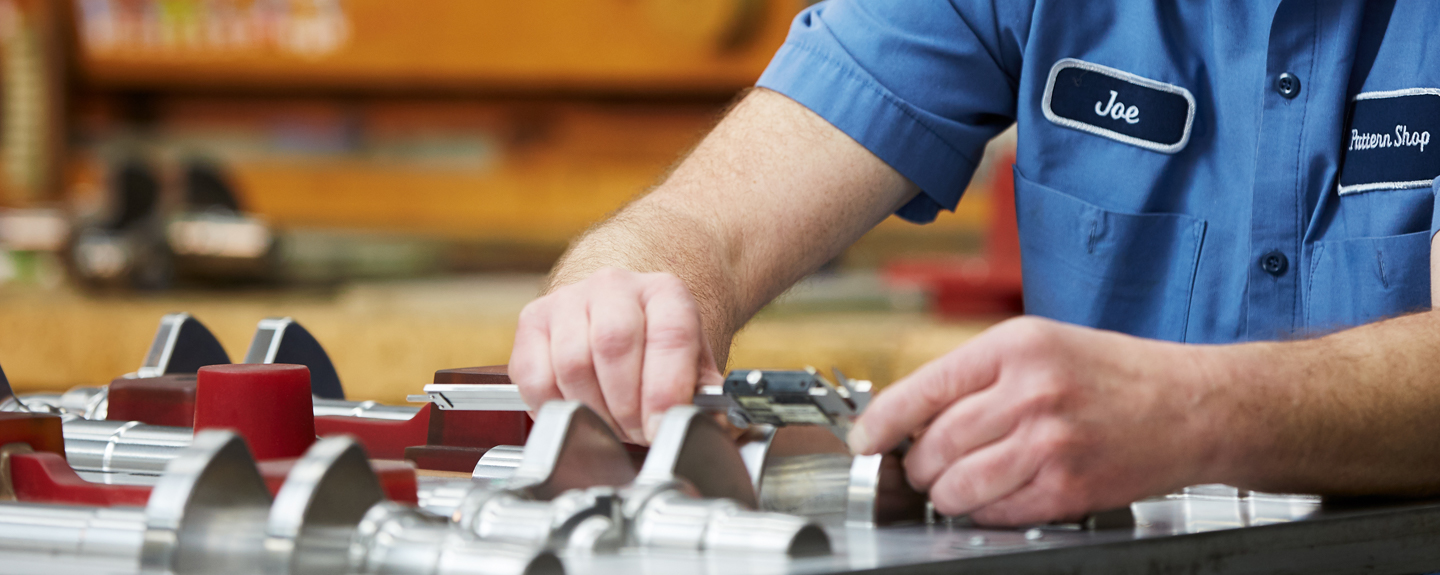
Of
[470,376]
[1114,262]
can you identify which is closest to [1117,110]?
[1114,262]

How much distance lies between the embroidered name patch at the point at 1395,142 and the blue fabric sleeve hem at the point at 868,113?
1.09 feet

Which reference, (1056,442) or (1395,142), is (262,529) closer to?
(1056,442)

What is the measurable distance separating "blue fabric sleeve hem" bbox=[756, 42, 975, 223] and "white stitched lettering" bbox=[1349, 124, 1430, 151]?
34 cm

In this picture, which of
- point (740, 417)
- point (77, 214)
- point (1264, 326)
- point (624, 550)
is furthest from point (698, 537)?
point (77, 214)

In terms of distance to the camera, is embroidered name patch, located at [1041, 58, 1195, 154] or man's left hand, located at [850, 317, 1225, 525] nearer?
man's left hand, located at [850, 317, 1225, 525]

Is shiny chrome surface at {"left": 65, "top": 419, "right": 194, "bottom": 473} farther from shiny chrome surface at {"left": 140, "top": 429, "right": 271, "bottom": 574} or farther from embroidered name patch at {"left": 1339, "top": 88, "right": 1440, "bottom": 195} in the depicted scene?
embroidered name patch at {"left": 1339, "top": 88, "right": 1440, "bottom": 195}

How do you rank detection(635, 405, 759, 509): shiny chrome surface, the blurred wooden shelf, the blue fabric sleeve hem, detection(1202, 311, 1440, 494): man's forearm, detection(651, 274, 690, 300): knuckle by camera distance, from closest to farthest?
detection(635, 405, 759, 509): shiny chrome surface < detection(1202, 311, 1440, 494): man's forearm < detection(651, 274, 690, 300): knuckle < the blue fabric sleeve hem < the blurred wooden shelf

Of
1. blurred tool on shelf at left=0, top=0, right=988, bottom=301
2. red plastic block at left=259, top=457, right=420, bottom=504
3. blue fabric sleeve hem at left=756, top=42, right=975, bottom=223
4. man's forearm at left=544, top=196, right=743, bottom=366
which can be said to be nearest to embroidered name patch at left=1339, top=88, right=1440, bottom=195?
blue fabric sleeve hem at left=756, top=42, right=975, bottom=223

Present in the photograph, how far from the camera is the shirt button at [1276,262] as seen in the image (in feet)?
3.50

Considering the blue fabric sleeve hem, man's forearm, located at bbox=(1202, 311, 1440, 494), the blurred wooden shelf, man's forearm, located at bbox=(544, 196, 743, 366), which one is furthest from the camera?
the blurred wooden shelf

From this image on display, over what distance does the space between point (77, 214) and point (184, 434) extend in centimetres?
242

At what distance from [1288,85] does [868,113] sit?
340mm

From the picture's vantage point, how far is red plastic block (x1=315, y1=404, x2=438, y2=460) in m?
0.76

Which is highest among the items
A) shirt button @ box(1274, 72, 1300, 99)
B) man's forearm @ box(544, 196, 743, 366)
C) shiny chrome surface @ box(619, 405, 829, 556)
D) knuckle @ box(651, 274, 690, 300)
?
shirt button @ box(1274, 72, 1300, 99)
